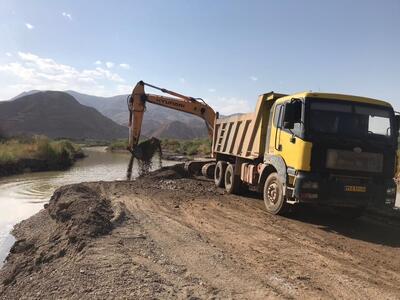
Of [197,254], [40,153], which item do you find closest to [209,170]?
[197,254]

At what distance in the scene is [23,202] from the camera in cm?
1655

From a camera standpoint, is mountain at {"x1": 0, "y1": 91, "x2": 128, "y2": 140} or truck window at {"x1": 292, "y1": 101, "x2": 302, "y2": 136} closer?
truck window at {"x1": 292, "y1": 101, "x2": 302, "y2": 136}

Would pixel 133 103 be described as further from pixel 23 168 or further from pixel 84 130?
pixel 84 130

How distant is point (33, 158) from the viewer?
29.6m

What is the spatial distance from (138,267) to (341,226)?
207 inches

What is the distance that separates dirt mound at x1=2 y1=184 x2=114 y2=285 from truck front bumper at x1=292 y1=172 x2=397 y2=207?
3890 millimetres

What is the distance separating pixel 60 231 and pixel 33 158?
21.9 m

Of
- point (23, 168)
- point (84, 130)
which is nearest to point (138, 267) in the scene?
point (23, 168)

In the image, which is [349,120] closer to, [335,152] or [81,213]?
[335,152]

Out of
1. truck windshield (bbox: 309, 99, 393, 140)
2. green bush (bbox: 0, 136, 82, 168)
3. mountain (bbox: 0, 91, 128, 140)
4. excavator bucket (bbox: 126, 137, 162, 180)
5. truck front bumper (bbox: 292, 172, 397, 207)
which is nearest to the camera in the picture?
truck front bumper (bbox: 292, 172, 397, 207)

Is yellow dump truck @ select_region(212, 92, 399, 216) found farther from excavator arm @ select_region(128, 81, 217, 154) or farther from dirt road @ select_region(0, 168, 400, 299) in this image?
excavator arm @ select_region(128, 81, 217, 154)

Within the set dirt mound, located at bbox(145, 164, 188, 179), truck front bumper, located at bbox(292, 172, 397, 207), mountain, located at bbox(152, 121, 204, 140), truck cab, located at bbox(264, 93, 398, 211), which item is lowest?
dirt mound, located at bbox(145, 164, 188, 179)

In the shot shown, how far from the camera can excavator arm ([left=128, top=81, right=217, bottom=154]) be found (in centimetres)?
1841

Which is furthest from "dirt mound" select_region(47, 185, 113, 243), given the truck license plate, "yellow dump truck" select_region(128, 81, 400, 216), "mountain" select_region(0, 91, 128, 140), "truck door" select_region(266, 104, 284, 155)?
"mountain" select_region(0, 91, 128, 140)
